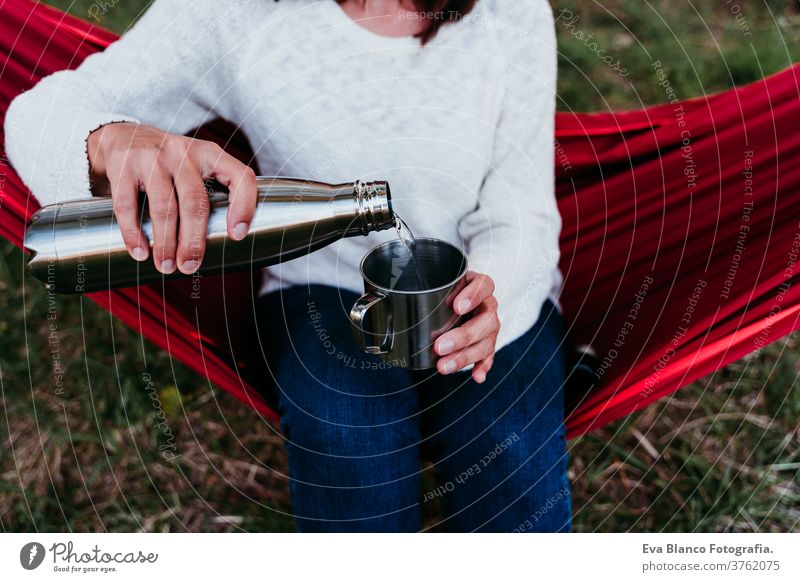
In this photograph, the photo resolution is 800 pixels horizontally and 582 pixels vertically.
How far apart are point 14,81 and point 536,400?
64 centimetres

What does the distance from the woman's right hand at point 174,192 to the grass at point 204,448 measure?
455 mm

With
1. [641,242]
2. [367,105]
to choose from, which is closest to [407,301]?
[367,105]

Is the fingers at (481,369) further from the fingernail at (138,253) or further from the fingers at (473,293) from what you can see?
the fingernail at (138,253)

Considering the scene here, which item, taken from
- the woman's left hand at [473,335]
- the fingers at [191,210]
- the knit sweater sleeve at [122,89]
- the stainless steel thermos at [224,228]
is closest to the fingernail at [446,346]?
the woman's left hand at [473,335]

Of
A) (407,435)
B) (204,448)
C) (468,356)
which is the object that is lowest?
(204,448)

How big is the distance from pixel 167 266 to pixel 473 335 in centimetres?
27

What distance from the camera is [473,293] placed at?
60 cm

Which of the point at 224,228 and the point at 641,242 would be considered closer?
the point at 224,228

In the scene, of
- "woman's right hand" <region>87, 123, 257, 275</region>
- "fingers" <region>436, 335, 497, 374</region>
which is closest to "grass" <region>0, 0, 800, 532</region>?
"fingers" <region>436, 335, 497, 374</region>

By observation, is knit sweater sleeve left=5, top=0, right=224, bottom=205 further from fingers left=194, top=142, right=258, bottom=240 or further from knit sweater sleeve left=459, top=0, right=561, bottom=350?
knit sweater sleeve left=459, top=0, right=561, bottom=350

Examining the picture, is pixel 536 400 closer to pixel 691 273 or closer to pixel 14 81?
pixel 691 273

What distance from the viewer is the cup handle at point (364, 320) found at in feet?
1.80

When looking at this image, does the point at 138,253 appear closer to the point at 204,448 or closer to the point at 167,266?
the point at 167,266
